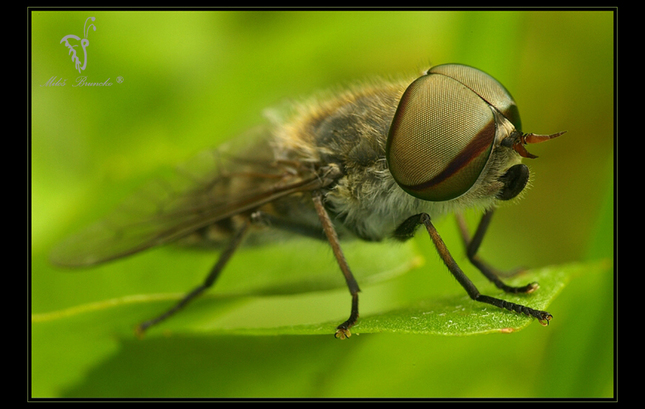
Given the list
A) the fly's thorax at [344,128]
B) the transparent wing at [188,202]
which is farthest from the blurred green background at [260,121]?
the fly's thorax at [344,128]

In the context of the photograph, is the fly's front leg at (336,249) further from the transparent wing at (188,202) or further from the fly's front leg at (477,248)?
the fly's front leg at (477,248)

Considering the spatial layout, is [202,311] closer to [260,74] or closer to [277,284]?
[277,284]

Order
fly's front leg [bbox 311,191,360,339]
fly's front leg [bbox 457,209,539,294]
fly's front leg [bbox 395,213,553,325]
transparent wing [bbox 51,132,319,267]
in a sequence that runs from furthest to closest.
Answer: transparent wing [bbox 51,132,319,267] < fly's front leg [bbox 457,209,539,294] < fly's front leg [bbox 311,191,360,339] < fly's front leg [bbox 395,213,553,325]

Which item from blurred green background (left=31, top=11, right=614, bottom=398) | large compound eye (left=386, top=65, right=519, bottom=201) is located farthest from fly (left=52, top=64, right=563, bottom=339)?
blurred green background (left=31, top=11, right=614, bottom=398)

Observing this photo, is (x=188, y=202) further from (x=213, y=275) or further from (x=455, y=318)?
(x=455, y=318)

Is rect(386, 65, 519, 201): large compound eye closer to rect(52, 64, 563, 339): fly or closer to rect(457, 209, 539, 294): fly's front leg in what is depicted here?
rect(52, 64, 563, 339): fly

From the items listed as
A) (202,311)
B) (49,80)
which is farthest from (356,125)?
(49,80)
